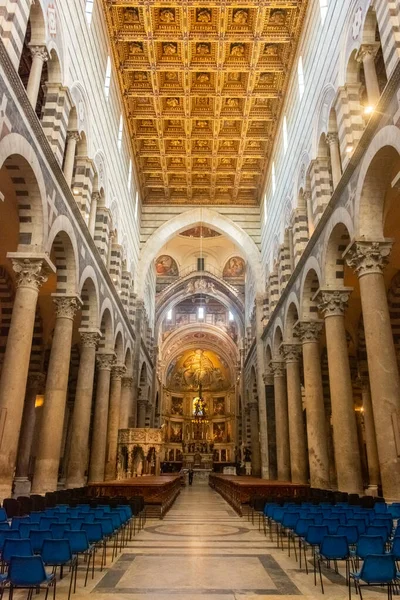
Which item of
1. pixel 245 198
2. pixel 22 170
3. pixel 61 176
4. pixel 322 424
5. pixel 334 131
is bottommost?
pixel 322 424

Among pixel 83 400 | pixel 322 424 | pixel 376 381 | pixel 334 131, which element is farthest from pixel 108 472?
pixel 334 131

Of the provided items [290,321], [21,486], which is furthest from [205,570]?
[290,321]

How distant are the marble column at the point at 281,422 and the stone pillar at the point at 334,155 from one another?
10445 millimetres

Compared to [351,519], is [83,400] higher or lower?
higher

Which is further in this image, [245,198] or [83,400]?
[245,198]

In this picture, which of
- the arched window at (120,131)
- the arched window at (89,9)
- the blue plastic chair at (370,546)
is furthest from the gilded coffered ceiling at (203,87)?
the blue plastic chair at (370,546)

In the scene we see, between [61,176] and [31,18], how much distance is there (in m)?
3.72

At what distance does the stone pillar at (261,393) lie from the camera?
1019 inches

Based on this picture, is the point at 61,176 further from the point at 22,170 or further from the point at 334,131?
the point at 334,131

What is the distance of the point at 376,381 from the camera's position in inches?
406

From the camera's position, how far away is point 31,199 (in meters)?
11.5

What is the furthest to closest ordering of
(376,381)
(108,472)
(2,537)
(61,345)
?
(108,472) → (61,345) → (376,381) → (2,537)

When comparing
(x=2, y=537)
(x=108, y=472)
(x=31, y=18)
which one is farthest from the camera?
(x=108, y=472)

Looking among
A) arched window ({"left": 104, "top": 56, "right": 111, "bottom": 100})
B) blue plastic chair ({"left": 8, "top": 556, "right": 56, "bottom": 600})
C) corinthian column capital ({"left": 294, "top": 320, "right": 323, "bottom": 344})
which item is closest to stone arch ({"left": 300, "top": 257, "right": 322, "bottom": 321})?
corinthian column capital ({"left": 294, "top": 320, "right": 323, "bottom": 344})
